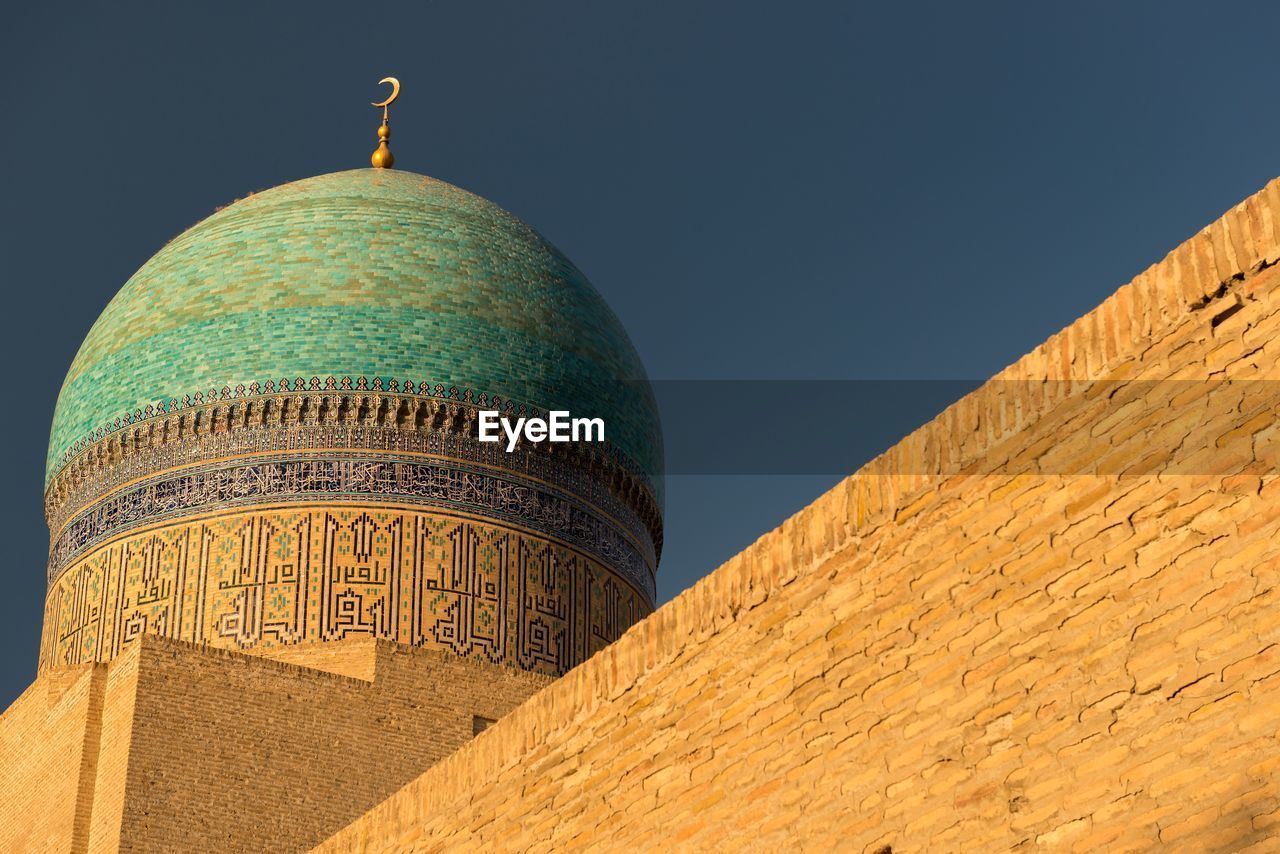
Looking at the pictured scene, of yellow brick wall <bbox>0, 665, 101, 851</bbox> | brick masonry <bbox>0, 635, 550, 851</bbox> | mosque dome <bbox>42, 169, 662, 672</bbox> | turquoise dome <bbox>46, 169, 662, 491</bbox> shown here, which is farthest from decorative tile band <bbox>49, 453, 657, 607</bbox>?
A: yellow brick wall <bbox>0, 665, 101, 851</bbox>

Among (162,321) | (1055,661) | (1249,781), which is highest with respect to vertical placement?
(162,321)

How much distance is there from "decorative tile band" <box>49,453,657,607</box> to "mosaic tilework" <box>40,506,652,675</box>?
0.07 meters

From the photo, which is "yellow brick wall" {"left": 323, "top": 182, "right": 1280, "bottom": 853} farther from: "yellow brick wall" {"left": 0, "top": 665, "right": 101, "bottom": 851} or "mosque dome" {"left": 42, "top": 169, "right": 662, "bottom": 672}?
"mosque dome" {"left": 42, "top": 169, "right": 662, "bottom": 672}

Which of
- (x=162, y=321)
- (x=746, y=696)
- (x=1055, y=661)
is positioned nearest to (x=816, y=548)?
(x=746, y=696)

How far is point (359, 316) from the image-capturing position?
9289mm

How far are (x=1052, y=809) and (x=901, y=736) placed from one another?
0.46 m

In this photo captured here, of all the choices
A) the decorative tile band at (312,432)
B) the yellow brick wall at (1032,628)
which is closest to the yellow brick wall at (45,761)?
the decorative tile band at (312,432)

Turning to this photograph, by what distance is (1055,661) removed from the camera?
11.4ft

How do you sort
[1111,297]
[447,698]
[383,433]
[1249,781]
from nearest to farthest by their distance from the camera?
[1249,781]
[1111,297]
[447,698]
[383,433]

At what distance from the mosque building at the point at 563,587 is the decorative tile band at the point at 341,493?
0.06 feet

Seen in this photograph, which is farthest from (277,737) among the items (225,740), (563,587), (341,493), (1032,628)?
(1032,628)

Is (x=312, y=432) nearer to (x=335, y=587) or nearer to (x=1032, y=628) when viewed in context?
(x=335, y=587)

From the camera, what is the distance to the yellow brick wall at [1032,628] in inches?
→ 125

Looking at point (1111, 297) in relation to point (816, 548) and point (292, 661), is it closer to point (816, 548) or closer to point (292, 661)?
point (816, 548)
